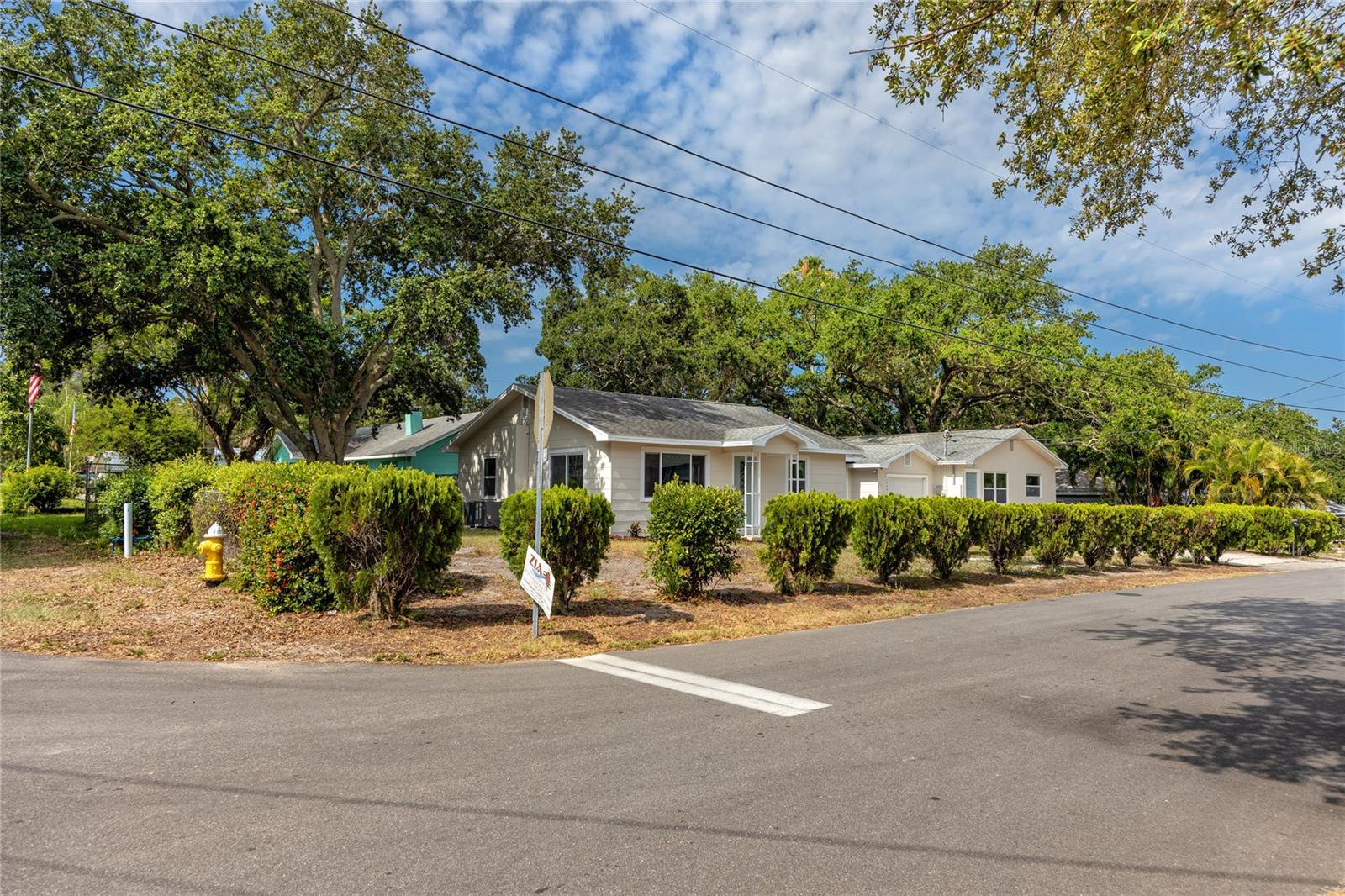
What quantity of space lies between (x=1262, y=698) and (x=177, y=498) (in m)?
16.5

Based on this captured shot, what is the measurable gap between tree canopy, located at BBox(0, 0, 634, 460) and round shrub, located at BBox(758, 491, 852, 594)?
33.7 feet

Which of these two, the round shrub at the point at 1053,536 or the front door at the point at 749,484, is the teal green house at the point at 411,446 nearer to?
the front door at the point at 749,484

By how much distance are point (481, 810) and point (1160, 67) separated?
28.3ft

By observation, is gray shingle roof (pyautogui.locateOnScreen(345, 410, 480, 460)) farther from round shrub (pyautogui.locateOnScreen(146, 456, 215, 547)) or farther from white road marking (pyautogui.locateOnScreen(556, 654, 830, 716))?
white road marking (pyautogui.locateOnScreen(556, 654, 830, 716))

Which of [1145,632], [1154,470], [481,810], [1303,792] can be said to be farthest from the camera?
[1154,470]

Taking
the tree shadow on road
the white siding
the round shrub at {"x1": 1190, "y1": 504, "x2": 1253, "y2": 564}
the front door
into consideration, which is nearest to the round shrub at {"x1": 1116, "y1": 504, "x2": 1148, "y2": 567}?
the round shrub at {"x1": 1190, "y1": 504, "x2": 1253, "y2": 564}

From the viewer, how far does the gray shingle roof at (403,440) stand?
110 ft

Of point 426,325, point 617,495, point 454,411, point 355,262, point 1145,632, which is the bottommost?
point 1145,632

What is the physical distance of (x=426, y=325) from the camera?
20.7 meters

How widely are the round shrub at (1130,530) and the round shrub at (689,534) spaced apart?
12307 millimetres

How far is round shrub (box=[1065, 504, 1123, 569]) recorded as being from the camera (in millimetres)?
17531

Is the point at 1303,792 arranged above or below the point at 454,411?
below

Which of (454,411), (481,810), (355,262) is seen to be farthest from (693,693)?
(355,262)

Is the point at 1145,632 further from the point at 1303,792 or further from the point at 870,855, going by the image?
the point at 870,855
